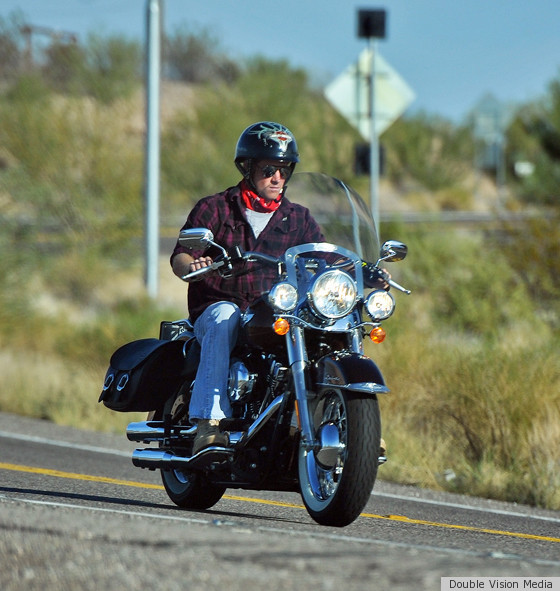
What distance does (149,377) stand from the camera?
7379 mm

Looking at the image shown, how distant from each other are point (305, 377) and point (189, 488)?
54.6 inches

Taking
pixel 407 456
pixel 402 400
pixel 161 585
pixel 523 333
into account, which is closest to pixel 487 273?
pixel 523 333

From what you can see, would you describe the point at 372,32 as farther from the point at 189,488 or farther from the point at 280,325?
the point at 280,325

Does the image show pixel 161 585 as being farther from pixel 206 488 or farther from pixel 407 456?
pixel 407 456

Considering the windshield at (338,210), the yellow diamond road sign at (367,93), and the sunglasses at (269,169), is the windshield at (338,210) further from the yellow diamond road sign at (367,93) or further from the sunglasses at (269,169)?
the yellow diamond road sign at (367,93)

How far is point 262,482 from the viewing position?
259 inches

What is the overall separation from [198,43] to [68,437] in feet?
204

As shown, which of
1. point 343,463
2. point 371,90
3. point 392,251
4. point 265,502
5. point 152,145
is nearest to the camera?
point 343,463

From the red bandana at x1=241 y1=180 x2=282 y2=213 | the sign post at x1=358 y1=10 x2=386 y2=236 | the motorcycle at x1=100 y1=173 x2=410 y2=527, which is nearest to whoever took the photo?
the motorcycle at x1=100 y1=173 x2=410 y2=527

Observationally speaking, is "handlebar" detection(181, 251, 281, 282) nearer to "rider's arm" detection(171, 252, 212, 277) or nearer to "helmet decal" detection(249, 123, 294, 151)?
"rider's arm" detection(171, 252, 212, 277)

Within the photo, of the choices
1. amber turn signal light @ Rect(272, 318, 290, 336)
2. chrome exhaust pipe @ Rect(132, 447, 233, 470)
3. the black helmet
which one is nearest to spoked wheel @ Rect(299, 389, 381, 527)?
amber turn signal light @ Rect(272, 318, 290, 336)

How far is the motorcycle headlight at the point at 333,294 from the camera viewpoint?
6301mm

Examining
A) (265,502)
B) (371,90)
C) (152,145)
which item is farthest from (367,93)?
(265,502)

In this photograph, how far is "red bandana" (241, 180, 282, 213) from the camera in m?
7.19
